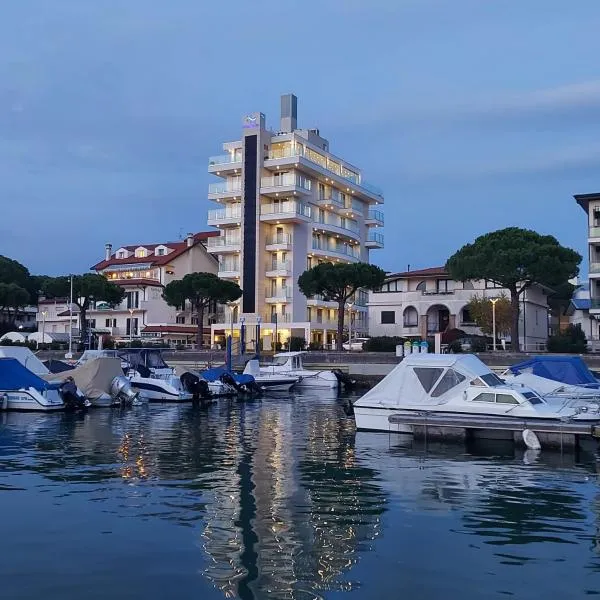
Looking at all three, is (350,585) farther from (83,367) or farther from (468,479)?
(83,367)

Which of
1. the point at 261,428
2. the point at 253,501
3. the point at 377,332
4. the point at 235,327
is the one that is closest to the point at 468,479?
the point at 253,501

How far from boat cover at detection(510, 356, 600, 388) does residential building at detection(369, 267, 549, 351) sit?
37646mm

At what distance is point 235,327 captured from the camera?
9194 centimetres

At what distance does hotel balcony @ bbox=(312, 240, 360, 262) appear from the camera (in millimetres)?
94938

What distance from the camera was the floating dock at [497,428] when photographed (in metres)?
22.8

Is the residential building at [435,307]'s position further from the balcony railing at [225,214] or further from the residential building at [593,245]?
the balcony railing at [225,214]

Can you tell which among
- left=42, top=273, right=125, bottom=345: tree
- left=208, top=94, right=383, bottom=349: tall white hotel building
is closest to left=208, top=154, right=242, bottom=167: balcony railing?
left=208, top=94, right=383, bottom=349: tall white hotel building

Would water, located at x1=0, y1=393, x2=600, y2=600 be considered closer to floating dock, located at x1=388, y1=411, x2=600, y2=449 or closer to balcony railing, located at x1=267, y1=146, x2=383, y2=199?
floating dock, located at x1=388, y1=411, x2=600, y2=449

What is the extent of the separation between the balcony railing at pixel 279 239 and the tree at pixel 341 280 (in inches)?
671

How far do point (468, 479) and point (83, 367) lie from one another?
2653cm

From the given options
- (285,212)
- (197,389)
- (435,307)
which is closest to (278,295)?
(285,212)

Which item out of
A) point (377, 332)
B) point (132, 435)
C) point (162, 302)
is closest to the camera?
point (132, 435)

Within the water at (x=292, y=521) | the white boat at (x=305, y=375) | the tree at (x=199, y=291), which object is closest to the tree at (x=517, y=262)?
the white boat at (x=305, y=375)

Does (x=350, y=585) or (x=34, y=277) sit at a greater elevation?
(x=34, y=277)
